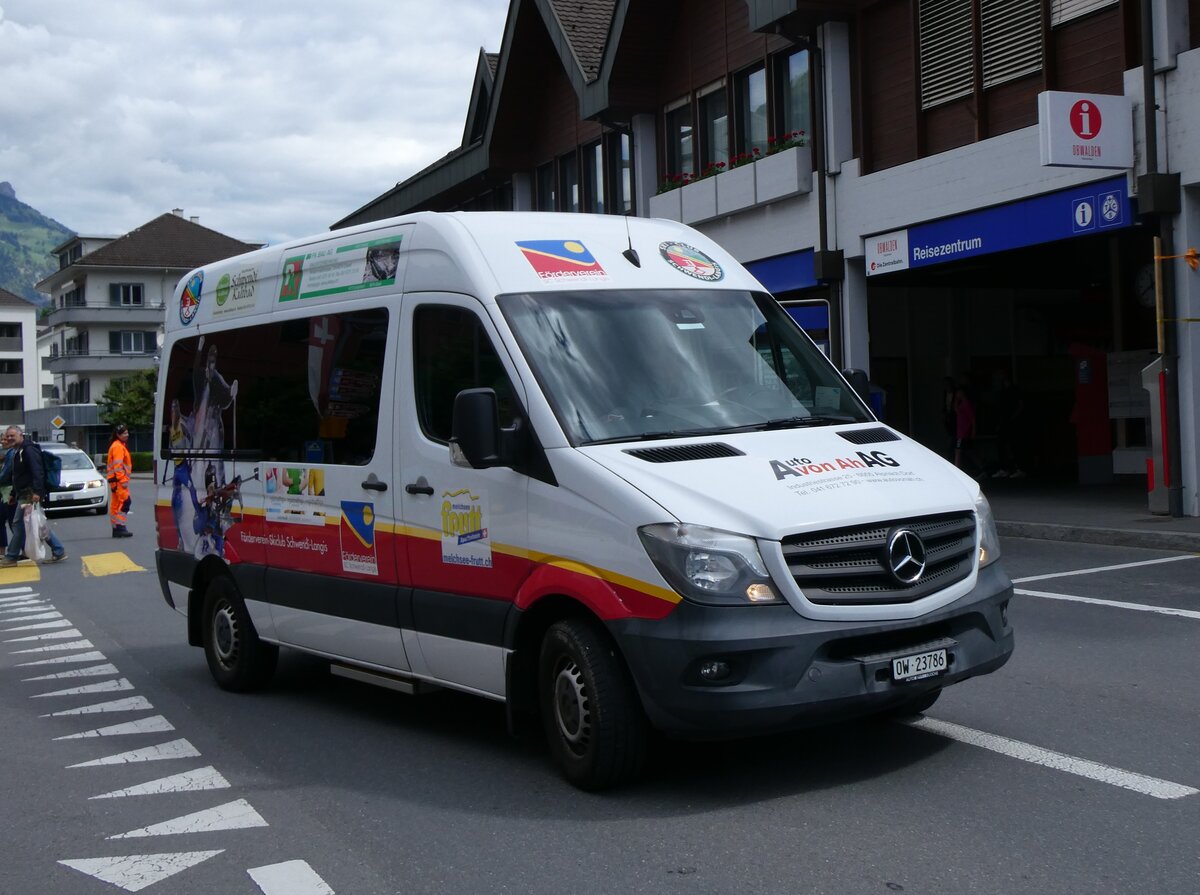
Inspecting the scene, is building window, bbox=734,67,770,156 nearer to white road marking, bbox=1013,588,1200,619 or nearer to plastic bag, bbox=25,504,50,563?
plastic bag, bbox=25,504,50,563

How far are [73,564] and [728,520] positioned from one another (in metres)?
15.8

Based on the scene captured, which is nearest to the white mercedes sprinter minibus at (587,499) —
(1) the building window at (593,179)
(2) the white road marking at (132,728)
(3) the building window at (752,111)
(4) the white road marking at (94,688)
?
(2) the white road marking at (132,728)

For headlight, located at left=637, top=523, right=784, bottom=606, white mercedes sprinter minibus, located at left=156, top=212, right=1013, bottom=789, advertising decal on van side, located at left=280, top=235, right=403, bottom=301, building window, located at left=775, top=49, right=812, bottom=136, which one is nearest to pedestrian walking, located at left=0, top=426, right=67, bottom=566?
white mercedes sprinter minibus, located at left=156, top=212, right=1013, bottom=789

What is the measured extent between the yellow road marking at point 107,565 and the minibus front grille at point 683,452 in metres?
13.2

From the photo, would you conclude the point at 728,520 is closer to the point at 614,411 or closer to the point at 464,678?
the point at 614,411

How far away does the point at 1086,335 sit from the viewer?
23.7 metres

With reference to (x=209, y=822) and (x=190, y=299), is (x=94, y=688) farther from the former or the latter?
(x=209, y=822)

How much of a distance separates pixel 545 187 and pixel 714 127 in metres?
7.82

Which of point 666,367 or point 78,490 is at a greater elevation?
point 666,367

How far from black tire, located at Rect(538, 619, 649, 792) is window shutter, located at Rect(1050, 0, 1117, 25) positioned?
14.4m

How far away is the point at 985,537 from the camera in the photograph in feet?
19.5

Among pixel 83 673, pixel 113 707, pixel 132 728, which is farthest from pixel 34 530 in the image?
pixel 132 728

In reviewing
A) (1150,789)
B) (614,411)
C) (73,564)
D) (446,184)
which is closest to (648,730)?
(614,411)

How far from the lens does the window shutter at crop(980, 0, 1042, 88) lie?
18719mm
